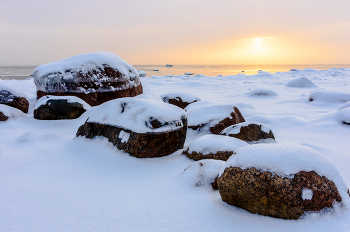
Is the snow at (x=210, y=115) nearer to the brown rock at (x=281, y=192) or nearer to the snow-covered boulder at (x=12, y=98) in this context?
the brown rock at (x=281, y=192)

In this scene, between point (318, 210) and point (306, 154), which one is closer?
point (318, 210)

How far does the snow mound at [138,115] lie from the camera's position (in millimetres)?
2201

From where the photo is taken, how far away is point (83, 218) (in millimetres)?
1294

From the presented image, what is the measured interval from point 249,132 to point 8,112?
356 centimetres

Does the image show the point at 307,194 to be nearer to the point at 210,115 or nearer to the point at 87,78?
the point at 210,115

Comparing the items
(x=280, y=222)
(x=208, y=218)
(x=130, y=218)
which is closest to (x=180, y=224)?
(x=208, y=218)

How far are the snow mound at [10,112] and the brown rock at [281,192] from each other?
356cm

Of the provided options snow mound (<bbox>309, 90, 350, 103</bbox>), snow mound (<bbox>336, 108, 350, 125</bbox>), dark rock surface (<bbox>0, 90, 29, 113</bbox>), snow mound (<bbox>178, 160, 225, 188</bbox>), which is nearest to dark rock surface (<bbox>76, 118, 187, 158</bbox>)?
snow mound (<bbox>178, 160, 225, 188</bbox>)

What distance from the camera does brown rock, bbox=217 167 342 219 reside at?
49.3 inches

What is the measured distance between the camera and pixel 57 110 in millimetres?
3445

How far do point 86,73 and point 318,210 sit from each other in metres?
3.86

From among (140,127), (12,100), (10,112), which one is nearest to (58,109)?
(10,112)

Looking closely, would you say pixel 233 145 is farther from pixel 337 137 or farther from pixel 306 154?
pixel 337 137

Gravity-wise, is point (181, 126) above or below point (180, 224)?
above
